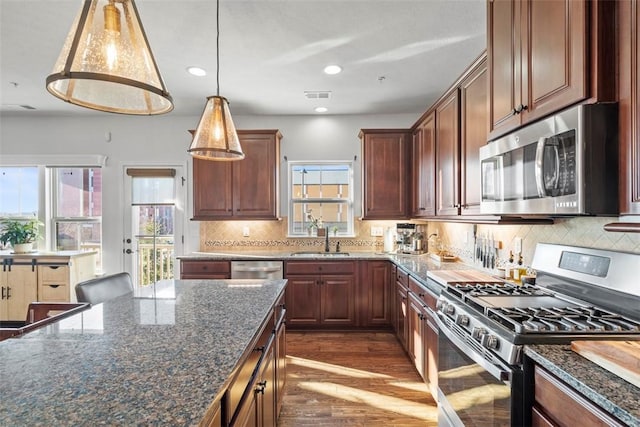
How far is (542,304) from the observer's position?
157 cm

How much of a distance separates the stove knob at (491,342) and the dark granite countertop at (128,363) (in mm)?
954

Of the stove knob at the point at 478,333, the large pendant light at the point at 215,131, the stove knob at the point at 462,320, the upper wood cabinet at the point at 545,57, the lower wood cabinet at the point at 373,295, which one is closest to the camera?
the upper wood cabinet at the point at 545,57

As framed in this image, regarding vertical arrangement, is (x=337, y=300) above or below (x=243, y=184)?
below

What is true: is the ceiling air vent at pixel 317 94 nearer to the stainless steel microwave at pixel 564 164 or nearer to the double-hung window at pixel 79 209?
the stainless steel microwave at pixel 564 164

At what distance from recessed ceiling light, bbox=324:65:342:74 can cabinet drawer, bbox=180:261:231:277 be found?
2380 millimetres

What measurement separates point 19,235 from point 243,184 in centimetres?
299

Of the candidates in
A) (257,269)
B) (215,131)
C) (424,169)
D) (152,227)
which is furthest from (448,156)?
(152,227)

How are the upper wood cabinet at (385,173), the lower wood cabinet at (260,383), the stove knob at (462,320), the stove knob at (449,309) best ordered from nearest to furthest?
1. the lower wood cabinet at (260,383)
2. the stove knob at (462,320)
3. the stove knob at (449,309)
4. the upper wood cabinet at (385,173)

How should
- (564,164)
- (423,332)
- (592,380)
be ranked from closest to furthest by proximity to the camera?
1. (592,380)
2. (564,164)
3. (423,332)

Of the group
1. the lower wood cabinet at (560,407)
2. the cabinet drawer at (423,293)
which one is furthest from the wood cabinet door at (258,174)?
the lower wood cabinet at (560,407)

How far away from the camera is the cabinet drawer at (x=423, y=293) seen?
7.33 feet

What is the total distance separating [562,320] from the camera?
1.26 meters

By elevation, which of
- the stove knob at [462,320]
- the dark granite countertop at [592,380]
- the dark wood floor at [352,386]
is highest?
the dark granite countertop at [592,380]

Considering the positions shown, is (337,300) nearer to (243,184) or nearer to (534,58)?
(243,184)
